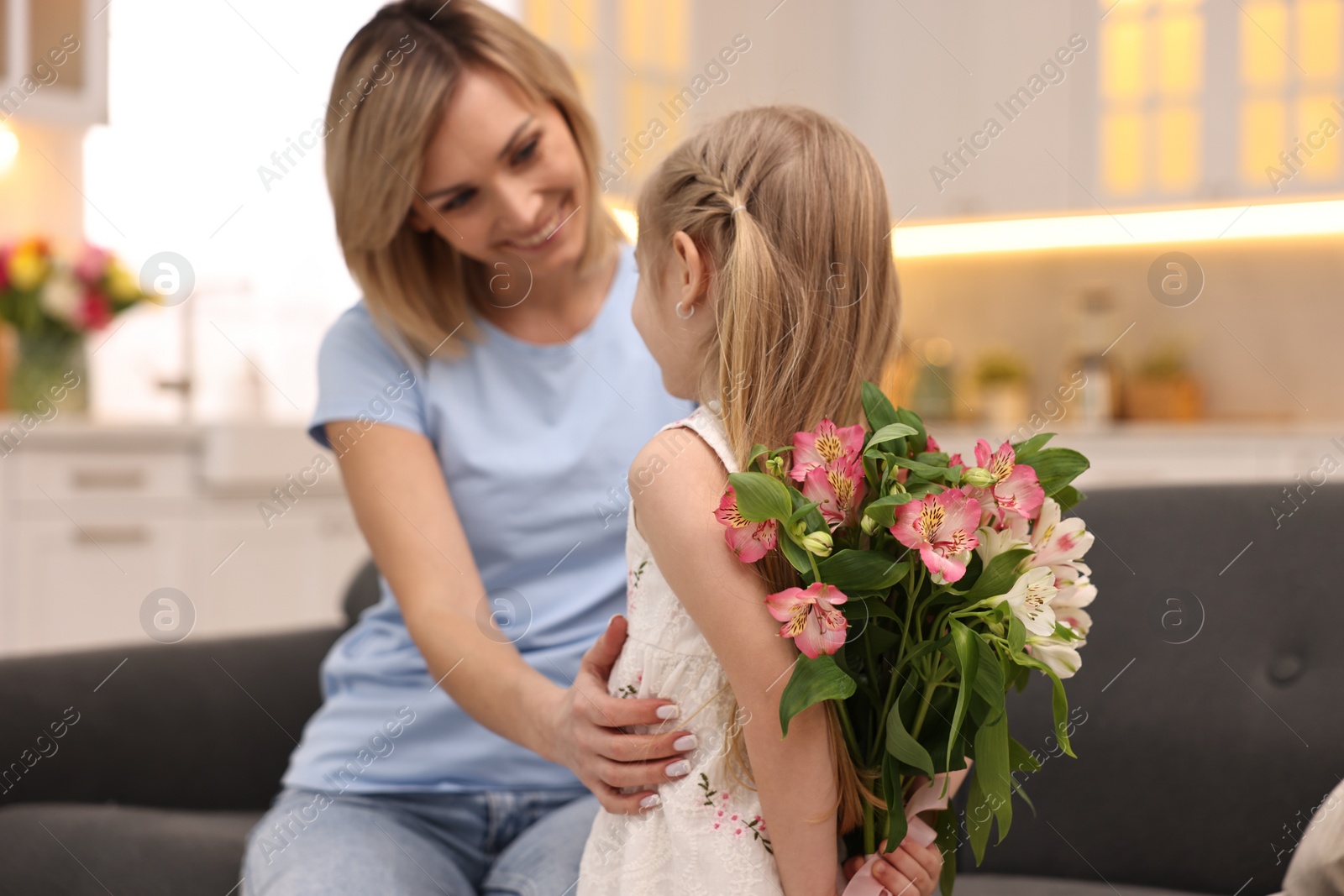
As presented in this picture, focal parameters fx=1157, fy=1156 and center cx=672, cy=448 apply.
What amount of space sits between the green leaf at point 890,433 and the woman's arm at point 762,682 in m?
0.13

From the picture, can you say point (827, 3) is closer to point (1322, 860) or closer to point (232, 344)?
point (232, 344)

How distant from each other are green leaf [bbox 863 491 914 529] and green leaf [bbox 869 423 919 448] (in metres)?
0.04

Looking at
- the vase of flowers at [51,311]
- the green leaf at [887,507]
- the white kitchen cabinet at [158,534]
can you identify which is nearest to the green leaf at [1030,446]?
the green leaf at [887,507]

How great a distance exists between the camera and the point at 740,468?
86cm

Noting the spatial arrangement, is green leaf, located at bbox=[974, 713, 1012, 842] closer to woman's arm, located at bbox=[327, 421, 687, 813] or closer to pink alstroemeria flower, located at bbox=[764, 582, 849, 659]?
pink alstroemeria flower, located at bbox=[764, 582, 849, 659]

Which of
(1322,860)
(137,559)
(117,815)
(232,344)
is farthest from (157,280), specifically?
(1322,860)

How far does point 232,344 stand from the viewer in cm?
362

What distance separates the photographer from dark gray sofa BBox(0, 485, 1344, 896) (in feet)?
3.99

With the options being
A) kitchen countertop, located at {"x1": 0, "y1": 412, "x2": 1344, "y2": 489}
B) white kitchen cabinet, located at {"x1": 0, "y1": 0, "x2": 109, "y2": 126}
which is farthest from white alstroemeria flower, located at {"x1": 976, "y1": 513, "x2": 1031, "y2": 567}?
white kitchen cabinet, located at {"x1": 0, "y1": 0, "x2": 109, "y2": 126}

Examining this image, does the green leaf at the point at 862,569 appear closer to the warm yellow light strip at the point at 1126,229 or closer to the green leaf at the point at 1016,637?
the green leaf at the point at 1016,637

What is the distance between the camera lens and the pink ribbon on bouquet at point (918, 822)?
861 mm

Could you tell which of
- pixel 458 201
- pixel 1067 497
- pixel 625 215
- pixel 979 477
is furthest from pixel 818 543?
pixel 625 215

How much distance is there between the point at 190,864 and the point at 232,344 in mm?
2694

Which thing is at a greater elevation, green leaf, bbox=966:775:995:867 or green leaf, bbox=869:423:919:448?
green leaf, bbox=869:423:919:448
